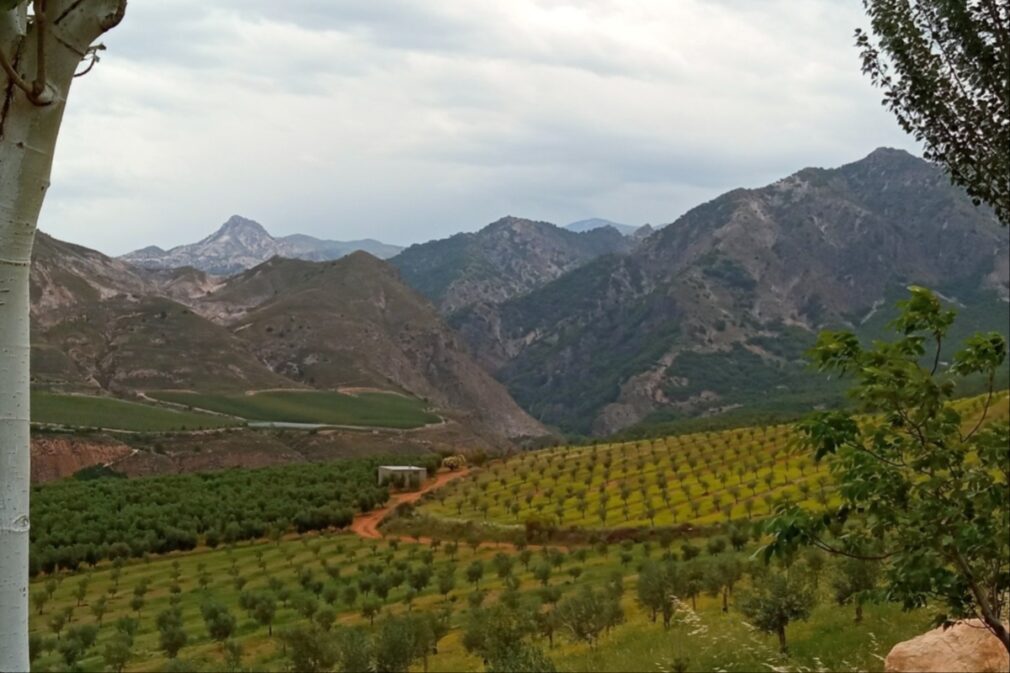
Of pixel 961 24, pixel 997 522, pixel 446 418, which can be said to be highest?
pixel 961 24

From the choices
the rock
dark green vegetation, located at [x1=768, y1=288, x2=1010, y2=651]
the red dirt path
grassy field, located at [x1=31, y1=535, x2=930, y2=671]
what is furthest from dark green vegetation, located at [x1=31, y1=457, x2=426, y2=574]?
dark green vegetation, located at [x1=768, y1=288, x2=1010, y2=651]

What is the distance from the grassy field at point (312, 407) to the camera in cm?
14300

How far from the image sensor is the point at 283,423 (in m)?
139

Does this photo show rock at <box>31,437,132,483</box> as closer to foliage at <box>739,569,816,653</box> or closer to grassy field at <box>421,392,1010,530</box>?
grassy field at <box>421,392,1010,530</box>

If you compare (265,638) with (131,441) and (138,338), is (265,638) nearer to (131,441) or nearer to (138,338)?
(131,441)

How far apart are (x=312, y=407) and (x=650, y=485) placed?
4253 inches

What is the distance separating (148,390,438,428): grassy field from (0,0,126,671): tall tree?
5643 inches

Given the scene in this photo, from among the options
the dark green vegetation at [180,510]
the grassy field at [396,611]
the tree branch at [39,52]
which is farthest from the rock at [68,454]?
the tree branch at [39,52]

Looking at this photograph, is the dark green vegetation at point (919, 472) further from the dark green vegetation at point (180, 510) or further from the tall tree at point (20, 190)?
the dark green vegetation at point (180, 510)

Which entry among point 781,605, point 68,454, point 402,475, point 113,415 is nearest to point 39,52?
point 781,605

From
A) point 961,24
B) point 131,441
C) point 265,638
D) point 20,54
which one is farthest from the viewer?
point 131,441

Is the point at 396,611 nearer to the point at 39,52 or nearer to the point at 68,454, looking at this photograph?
the point at 39,52

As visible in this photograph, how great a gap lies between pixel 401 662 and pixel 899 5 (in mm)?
19554

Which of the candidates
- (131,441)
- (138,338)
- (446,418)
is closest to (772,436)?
(131,441)
